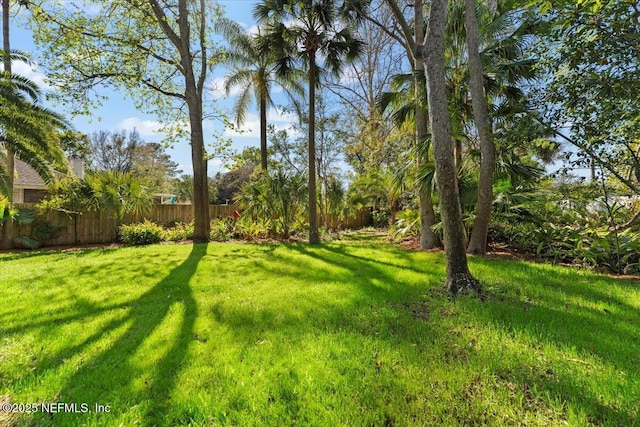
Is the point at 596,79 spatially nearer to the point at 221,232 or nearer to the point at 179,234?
the point at 221,232

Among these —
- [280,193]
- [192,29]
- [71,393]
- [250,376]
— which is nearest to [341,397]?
[250,376]

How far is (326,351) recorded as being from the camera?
2.40m

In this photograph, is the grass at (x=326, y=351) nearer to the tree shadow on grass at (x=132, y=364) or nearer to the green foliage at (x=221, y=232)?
the tree shadow on grass at (x=132, y=364)

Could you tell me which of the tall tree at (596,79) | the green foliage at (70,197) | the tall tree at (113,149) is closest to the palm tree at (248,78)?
the green foliage at (70,197)

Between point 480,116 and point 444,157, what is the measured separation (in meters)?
2.98

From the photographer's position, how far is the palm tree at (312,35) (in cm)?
817

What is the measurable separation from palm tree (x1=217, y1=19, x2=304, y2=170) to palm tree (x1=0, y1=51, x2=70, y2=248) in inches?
257

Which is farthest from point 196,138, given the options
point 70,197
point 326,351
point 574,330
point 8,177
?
point 574,330

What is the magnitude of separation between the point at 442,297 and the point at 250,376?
255cm

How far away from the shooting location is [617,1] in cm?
360

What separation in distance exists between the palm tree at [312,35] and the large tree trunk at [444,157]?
17.7 ft

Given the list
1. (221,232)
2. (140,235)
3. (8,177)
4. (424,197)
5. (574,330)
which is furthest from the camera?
(221,232)

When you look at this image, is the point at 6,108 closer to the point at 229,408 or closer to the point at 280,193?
the point at 280,193

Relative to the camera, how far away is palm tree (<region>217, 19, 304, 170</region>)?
1209 cm
